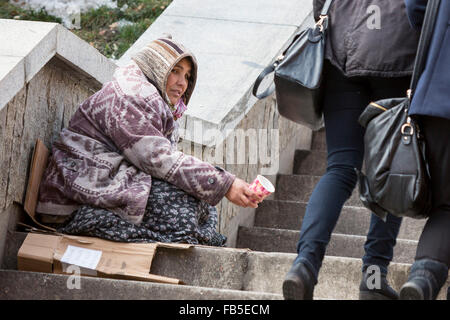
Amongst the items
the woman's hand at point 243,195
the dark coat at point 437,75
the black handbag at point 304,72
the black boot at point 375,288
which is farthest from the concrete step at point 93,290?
the dark coat at point 437,75

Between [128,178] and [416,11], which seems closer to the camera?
[416,11]

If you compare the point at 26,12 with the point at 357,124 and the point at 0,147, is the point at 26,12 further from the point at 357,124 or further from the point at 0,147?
the point at 357,124

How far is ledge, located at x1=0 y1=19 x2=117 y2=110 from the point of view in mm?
3436

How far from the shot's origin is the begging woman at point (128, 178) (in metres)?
3.68

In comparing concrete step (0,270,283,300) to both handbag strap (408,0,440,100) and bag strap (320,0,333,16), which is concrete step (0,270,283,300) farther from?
bag strap (320,0,333,16)

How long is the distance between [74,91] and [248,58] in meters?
1.53

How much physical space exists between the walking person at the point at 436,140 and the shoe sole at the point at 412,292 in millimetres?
38

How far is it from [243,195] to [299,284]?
874 millimetres

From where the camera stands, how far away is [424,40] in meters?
2.91

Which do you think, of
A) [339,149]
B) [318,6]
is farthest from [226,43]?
[339,149]

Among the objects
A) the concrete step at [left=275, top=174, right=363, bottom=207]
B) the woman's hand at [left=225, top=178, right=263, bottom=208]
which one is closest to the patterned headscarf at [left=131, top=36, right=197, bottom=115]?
the woman's hand at [left=225, top=178, right=263, bottom=208]

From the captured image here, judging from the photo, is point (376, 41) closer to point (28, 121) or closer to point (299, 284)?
point (299, 284)

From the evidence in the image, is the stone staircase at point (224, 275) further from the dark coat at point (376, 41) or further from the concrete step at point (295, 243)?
the dark coat at point (376, 41)

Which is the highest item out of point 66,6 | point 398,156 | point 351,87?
point 351,87
